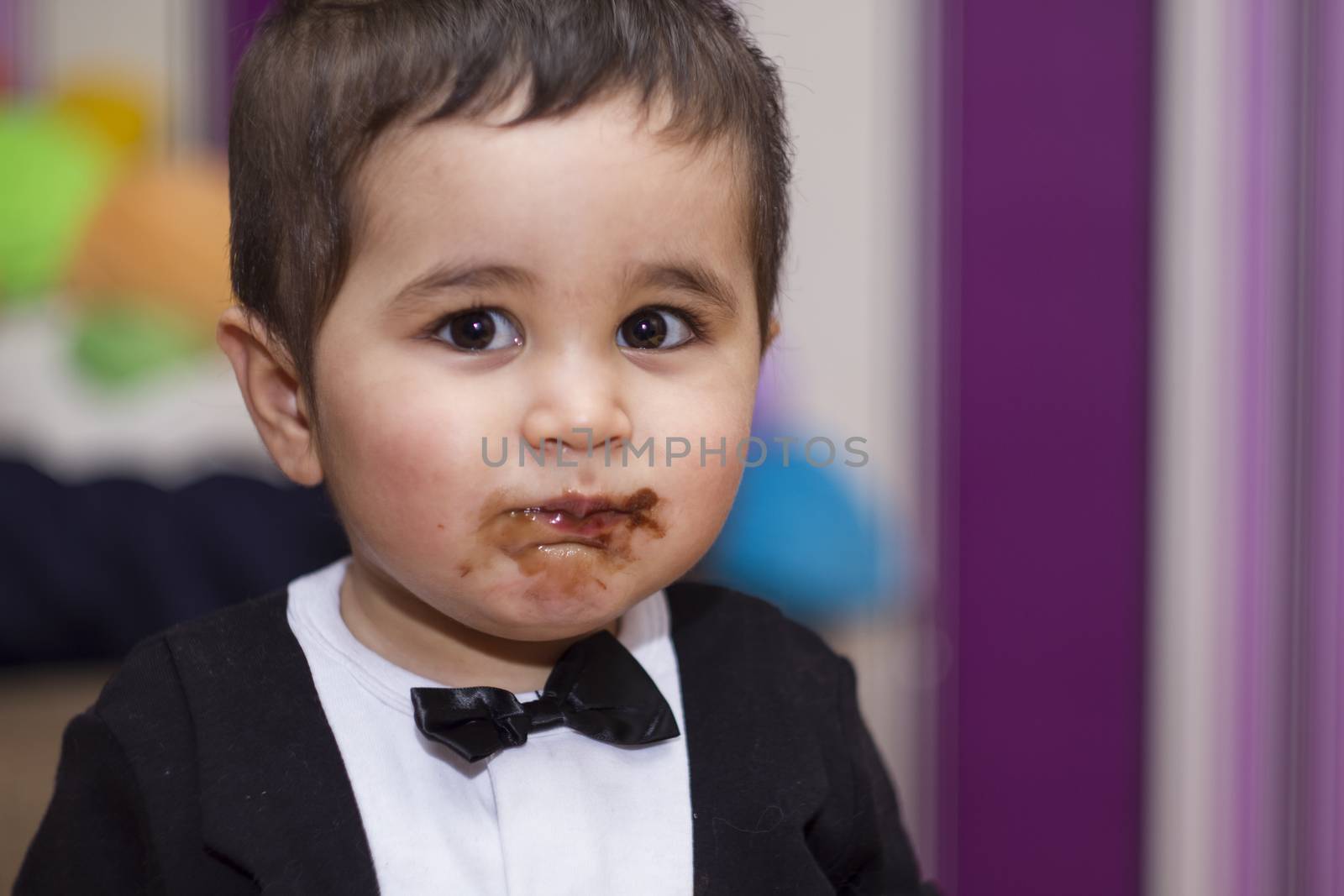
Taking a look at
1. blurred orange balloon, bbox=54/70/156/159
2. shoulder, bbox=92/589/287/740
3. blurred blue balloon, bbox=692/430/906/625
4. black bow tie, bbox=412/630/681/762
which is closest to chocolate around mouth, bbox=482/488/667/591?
black bow tie, bbox=412/630/681/762

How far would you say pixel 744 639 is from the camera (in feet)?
2.98

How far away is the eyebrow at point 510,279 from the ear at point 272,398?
0.15 meters

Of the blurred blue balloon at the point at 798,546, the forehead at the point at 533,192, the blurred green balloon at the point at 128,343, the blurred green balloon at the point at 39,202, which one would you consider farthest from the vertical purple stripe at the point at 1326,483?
the blurred green balloon at the point at 39,202

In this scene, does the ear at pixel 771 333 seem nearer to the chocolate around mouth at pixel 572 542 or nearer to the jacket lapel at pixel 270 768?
the chocolate around mouth at pixel 572 542

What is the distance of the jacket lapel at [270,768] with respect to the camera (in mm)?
714

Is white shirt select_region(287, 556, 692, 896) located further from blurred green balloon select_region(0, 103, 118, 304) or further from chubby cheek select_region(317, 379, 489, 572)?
blurred green balloon select_region(0, 103, 118, 304)

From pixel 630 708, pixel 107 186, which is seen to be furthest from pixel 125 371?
pixel 630 708

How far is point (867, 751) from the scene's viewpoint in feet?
2.96

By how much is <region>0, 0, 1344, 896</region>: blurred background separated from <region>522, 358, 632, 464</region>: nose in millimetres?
918

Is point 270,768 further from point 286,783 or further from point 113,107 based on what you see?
point 113,107

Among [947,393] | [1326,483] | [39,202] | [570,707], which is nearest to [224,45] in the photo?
[39,202]

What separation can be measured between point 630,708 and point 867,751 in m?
0.21

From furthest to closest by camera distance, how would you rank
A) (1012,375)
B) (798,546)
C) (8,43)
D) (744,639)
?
(8,43) < (1012,375) < (798,546) < (744,639)

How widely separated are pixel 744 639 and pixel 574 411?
1.00 feet
